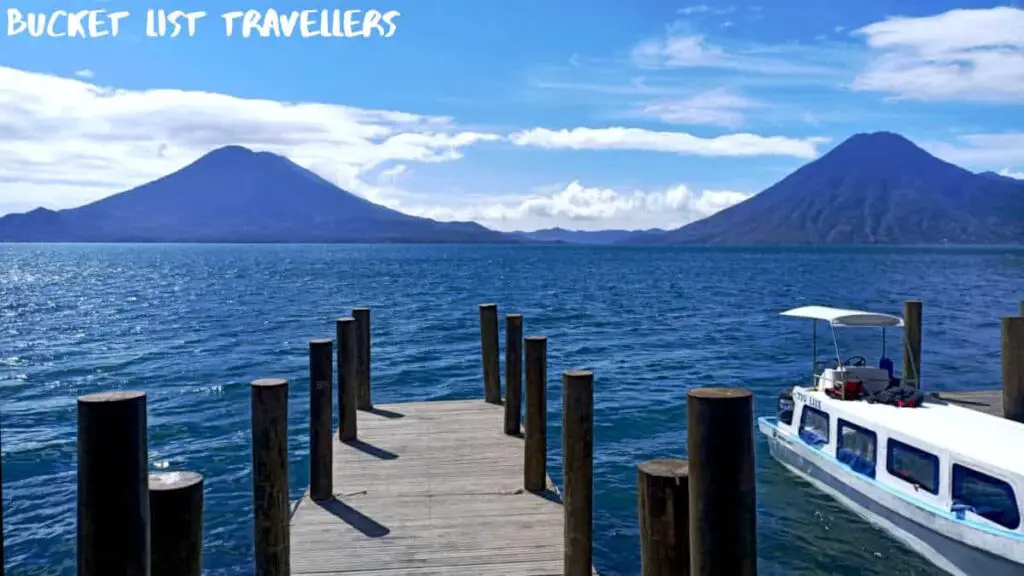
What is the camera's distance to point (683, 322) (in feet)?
151

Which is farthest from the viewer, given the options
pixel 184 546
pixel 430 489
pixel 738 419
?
pixel 430 489

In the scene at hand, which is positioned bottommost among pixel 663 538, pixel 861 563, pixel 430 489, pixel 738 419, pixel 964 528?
pixel 861 563

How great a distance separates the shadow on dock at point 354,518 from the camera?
9.48m

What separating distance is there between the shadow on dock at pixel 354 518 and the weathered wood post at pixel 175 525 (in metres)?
3.61

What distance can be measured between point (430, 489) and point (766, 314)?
42.6m

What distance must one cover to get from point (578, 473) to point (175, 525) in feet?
13.0

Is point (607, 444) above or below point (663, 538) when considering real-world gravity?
below

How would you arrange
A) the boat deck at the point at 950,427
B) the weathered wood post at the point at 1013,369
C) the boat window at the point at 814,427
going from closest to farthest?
the boat deck at the point at 950,427
the boat window at the point at 814,427
the weathered wood post at the point at 1013,369

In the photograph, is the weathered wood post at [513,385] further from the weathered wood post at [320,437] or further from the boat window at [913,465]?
the boat window at [913,465]

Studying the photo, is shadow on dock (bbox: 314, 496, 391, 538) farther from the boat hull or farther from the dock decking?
the boat hull

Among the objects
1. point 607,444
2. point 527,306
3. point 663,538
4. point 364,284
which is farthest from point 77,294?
point 663,538

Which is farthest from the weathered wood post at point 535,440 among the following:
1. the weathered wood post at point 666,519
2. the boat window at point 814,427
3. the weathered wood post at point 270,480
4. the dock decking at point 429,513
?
the boat window at point 814,427

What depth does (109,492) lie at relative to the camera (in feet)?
17.6

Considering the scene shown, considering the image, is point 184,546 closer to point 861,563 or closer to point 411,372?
point 861,563
